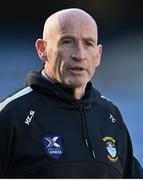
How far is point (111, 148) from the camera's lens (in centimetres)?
171

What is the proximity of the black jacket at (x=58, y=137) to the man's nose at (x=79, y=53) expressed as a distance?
0.11 m

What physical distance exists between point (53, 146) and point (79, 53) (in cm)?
32

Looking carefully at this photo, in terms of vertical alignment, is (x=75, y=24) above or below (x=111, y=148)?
above

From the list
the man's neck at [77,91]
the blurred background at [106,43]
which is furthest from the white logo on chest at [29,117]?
the blurred background at [106,43]

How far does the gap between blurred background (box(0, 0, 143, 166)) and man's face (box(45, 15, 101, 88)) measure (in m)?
2.39

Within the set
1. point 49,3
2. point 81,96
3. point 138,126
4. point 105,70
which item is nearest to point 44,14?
point 49,3

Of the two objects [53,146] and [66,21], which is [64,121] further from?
[66,21]

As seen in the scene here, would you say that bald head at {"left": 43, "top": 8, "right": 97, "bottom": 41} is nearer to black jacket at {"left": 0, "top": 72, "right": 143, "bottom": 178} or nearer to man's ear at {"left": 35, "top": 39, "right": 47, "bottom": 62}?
man's ear at {"left": 35, "top": 39, "right": 47, "bottom": 62}

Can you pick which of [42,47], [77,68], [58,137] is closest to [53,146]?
[58,137]

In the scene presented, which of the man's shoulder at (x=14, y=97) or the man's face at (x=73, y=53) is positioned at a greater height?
the man's face at (x=73, y=53)

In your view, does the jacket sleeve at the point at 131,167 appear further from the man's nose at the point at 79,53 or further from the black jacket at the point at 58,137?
the man's nose at the point at 79,53

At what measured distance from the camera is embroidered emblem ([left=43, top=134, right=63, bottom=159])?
157 centimetres

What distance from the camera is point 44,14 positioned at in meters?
4.24

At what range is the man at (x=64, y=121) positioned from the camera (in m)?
1.55
